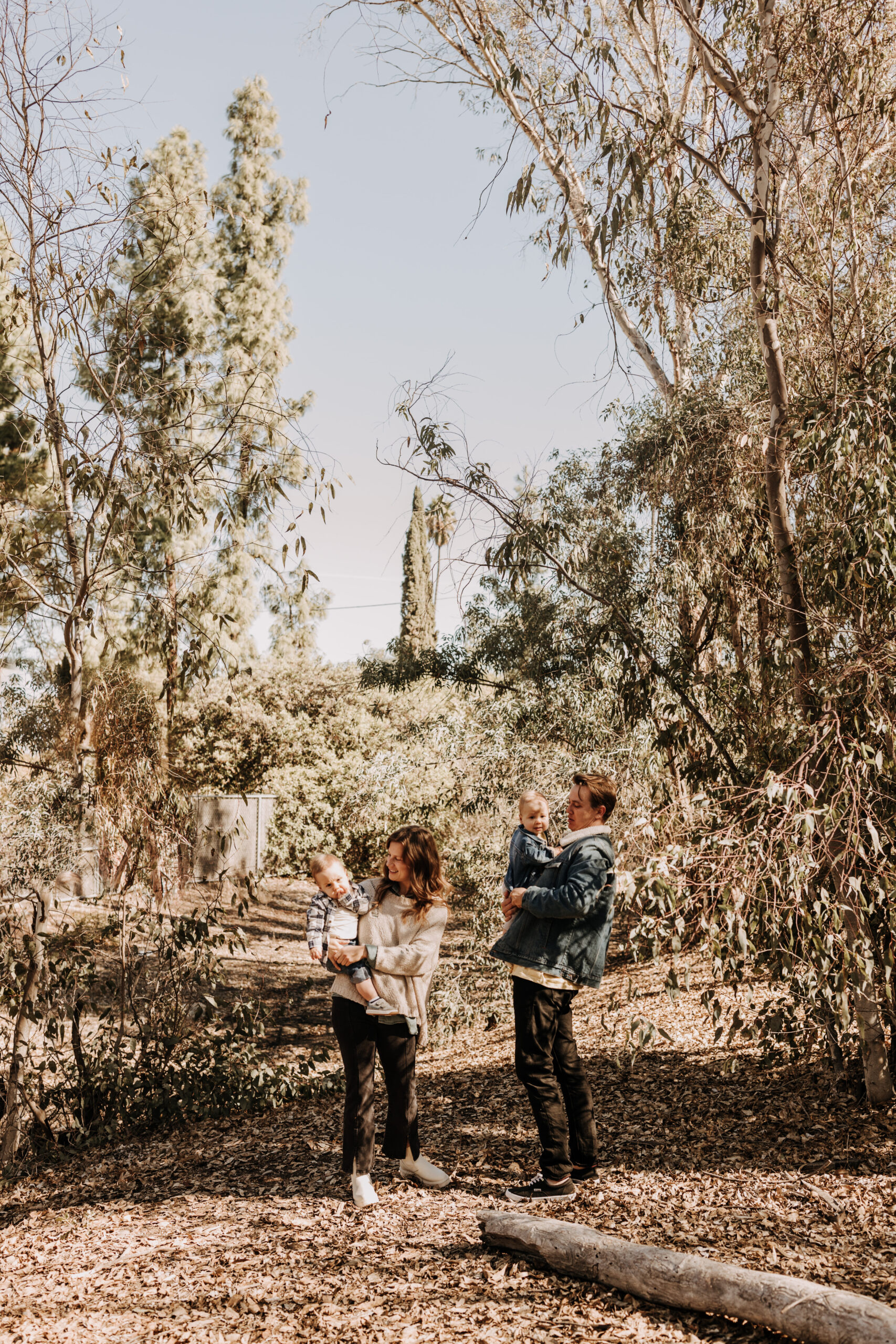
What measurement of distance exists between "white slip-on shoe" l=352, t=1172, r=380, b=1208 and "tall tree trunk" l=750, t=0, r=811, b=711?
274cm

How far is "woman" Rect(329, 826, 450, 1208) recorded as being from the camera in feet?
12.4

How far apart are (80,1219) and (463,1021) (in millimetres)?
3922

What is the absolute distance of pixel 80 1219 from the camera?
4.20m

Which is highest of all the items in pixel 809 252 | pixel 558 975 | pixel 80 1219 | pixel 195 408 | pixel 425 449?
pixel 809 252

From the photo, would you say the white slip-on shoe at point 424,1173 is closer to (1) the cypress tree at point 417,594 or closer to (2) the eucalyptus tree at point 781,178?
(2) the eucalyptus tree at point 781,178

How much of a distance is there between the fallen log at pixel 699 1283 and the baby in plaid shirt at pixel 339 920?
33.8 inches

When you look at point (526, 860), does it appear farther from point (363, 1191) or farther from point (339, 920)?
point (363, 1191)

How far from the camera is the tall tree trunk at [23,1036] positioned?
16.4 ft

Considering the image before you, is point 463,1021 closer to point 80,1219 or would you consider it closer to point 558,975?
point 80,1219

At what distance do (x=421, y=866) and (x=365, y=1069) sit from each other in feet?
2.70

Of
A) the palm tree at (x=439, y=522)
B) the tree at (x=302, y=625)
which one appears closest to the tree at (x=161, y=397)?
the palm tree at (x=439, y=522)

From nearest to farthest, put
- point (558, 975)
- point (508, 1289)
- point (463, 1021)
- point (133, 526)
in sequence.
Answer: point (508, 1289) < point (558, 975) < point (133, 526) < point (463, 1021)

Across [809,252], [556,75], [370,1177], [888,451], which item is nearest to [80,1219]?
[370,1177]

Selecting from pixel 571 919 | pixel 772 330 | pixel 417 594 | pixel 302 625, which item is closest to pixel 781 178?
pixel 772 330
